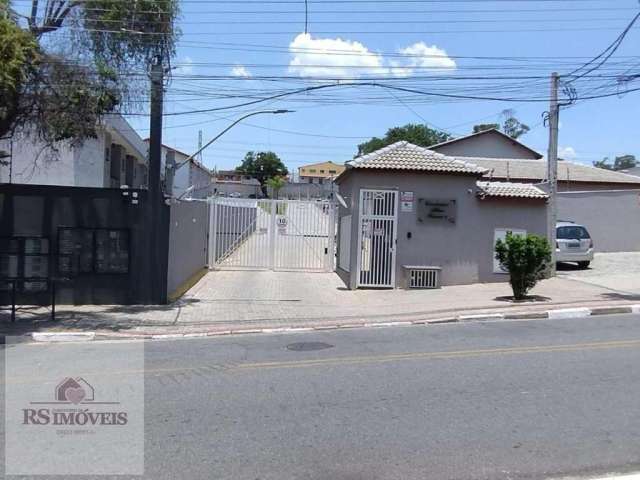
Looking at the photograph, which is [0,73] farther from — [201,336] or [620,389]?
[620,389]

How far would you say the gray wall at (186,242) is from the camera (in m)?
15.5

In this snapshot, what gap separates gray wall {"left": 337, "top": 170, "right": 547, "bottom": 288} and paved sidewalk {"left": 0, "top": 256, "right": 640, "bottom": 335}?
66 centimetres

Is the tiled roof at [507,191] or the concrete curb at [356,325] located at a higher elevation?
the tiled roof at [507,191]

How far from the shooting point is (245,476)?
182 inches

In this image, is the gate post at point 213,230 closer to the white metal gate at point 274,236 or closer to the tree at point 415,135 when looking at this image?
the white metal gate at point 274,236

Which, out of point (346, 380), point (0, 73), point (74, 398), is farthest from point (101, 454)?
point (0, 73)

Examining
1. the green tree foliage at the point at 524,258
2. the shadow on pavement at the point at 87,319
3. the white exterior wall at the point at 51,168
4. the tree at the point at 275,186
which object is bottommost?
the shadow on pavement at the point at 87,319

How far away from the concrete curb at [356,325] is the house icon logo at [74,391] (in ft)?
12.4

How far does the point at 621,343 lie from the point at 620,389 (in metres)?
3.03

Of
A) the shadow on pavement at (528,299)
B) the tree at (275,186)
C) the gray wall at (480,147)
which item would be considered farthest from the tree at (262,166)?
the shadow on pavement at (528,299)

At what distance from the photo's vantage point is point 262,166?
115125 millimetres

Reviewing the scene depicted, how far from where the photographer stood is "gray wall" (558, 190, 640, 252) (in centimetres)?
2756

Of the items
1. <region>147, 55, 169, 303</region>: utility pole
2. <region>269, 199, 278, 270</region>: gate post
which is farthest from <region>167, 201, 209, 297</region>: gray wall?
<region>269, 199, 278, 270</region>: gate post

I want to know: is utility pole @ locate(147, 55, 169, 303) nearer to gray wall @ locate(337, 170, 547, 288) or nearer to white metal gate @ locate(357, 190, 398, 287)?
gray wall @ locate(337, 170, 547, 288)
